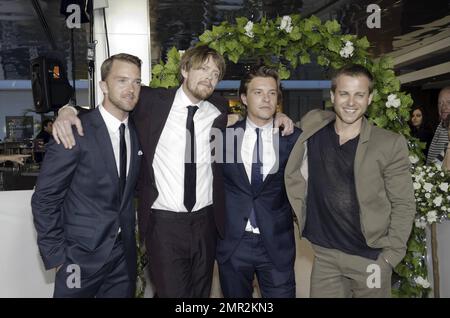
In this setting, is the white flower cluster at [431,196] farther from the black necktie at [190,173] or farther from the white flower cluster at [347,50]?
the black necktie at [190,173]

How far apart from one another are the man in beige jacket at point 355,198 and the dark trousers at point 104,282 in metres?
0.89

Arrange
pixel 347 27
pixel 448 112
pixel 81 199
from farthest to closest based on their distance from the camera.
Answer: pixel 347 27 → pixel 448 112 → pixel 81 199

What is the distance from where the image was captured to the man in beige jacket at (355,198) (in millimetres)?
2188

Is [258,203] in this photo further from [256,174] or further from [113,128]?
[113,128]

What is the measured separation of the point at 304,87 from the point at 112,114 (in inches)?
760

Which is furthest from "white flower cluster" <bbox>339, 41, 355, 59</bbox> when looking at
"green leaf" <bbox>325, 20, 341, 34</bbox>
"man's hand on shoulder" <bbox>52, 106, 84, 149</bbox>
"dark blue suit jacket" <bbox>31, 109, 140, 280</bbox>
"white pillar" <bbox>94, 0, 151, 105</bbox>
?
"white pillar" <bbox>94, 0, 151, 105</bbox>

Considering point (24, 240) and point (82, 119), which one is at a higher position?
point (82, 119)

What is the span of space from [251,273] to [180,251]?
0.42 m

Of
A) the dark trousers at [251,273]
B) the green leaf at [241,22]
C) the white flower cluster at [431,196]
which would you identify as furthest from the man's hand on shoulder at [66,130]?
the white flower cluster at [431,196]

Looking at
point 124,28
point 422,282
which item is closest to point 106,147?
point 422,282
